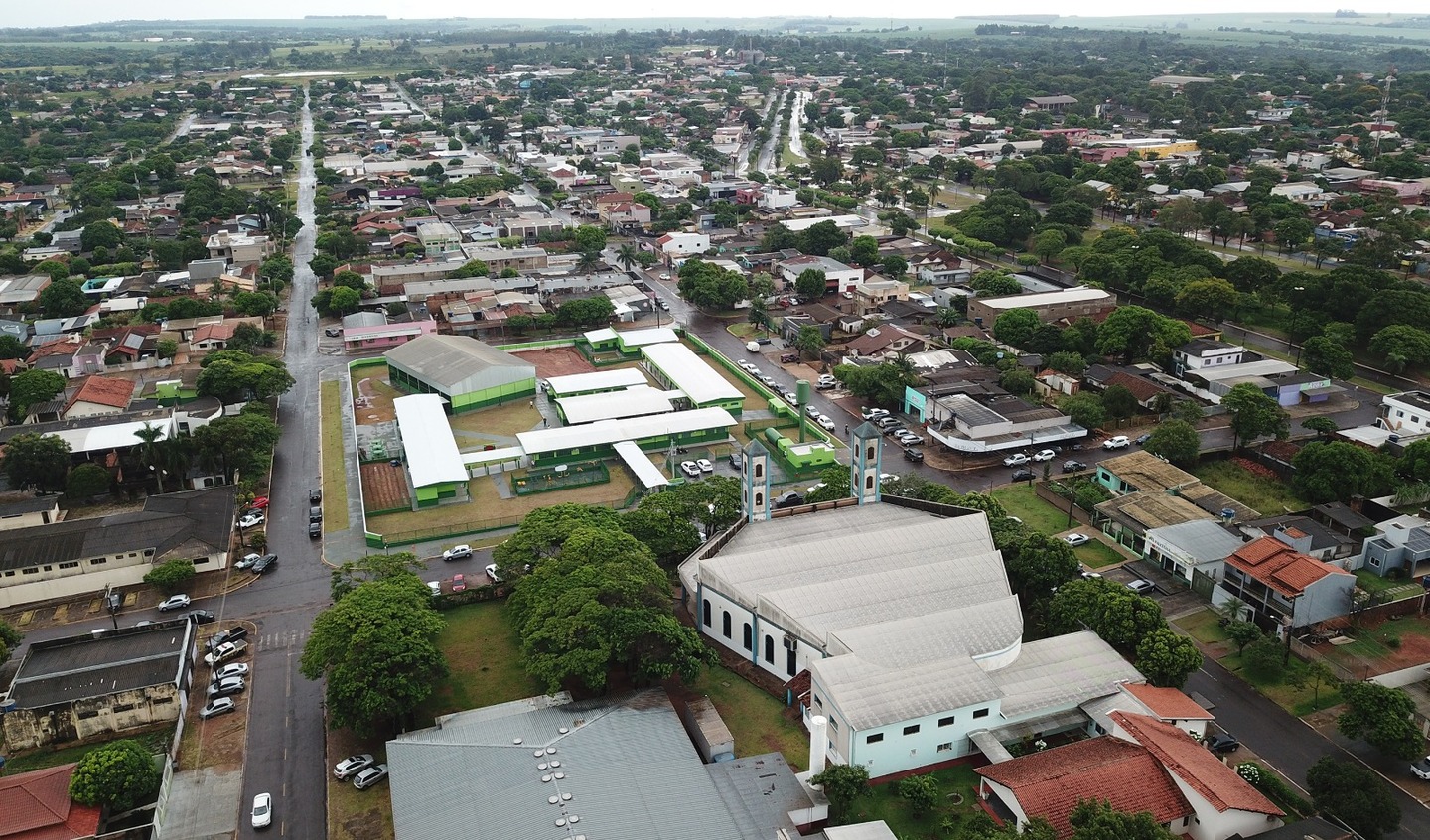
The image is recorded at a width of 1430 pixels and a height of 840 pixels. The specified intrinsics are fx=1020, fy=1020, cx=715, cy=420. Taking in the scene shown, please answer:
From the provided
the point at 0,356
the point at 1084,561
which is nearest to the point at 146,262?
the point at 0,356

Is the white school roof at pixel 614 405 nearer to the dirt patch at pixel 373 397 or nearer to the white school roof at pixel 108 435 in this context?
the dirt patch at pixel 373 397

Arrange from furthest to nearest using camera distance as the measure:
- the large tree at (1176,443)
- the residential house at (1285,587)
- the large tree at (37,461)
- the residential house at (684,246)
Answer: the residential house at (684,246) < the large tree at (1176,443) < the large tree at (37,461) < the residential house at (1285,587)

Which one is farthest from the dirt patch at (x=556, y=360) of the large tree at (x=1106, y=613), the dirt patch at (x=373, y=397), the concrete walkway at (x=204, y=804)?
the large tree at (x=1106, y=613)

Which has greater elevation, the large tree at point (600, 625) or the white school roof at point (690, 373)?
the large tree at point (600, 625)

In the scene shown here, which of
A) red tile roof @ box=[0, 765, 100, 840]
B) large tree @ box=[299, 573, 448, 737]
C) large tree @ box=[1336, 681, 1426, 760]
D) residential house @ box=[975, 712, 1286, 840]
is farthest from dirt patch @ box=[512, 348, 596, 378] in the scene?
large tree @ box=[1336, 681, 1426, 760]

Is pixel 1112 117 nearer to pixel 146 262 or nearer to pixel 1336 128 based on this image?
pixel 1336 128

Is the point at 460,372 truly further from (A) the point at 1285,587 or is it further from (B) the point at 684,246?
(A) the point at 1285,587

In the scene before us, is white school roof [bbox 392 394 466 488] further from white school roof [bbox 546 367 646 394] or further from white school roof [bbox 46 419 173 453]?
white school roof [bbox 46 419 173 453]
